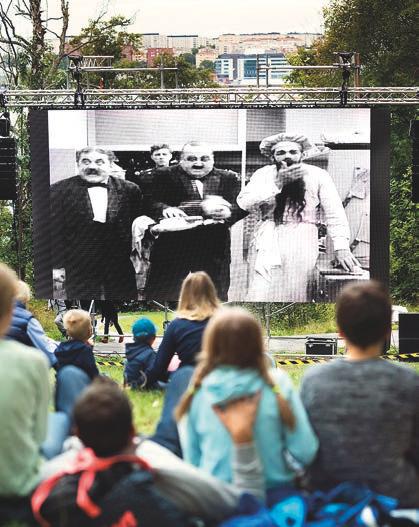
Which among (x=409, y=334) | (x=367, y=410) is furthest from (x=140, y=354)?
(x=409, y=334)

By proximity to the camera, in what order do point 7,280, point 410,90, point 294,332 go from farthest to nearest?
point 294,332
point 410,90
point 7,280

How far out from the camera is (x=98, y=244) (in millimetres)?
14844

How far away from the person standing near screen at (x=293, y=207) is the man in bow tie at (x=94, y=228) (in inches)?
72.6

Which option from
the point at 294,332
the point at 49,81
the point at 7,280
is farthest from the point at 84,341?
→ the point at 49,81

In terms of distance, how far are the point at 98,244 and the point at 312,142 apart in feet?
11.6

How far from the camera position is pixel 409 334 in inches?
581

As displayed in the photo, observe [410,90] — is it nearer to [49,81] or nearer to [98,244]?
[98,244]

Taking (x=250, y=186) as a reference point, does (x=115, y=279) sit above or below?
below

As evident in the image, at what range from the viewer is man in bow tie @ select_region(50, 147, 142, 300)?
48.4ft

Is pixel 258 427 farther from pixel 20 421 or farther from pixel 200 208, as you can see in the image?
pixel 200 208

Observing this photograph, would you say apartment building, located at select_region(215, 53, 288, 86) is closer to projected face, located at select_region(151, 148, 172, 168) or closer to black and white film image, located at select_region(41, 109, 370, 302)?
black and white film image, located at select_region(41, 109, 370, 302)

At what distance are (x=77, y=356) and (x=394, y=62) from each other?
27.3 meters

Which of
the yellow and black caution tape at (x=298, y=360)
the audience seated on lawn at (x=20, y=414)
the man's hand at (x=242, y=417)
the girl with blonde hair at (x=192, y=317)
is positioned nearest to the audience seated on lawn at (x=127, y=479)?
the man's hand at (x=242, y=417)

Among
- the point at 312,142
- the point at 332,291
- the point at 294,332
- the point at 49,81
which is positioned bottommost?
the point at 294,332
